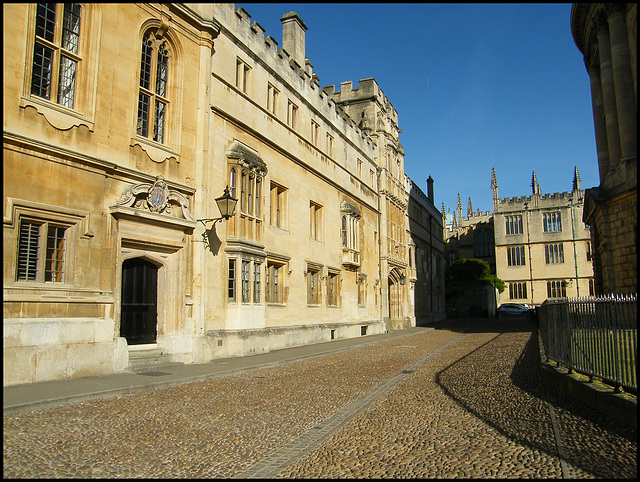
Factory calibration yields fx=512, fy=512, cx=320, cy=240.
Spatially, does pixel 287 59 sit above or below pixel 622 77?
above

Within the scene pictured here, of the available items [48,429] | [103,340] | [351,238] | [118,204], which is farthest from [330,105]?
[48,429]

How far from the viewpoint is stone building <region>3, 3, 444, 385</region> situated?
35.2 ft

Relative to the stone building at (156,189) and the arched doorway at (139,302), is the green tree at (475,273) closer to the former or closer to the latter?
the stone building at (156,189)

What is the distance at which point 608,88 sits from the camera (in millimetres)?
23812

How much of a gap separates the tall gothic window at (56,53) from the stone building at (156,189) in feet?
0.10

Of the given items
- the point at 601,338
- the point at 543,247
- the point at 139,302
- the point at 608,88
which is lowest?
the point at 601,338

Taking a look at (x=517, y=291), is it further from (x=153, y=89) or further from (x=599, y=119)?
(x=153, y=89)

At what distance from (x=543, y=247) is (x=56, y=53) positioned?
67.1 metres

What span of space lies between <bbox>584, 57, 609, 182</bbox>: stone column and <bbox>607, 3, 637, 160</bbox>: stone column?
3651 millimetres

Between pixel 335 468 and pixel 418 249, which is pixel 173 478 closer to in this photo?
pixel 335 468

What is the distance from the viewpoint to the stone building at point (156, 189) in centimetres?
1073

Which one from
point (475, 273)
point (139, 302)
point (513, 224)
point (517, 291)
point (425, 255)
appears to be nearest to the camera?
point (139, 302)

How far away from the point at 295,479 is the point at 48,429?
12.5 ft

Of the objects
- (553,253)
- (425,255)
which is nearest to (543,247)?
(553,253)
